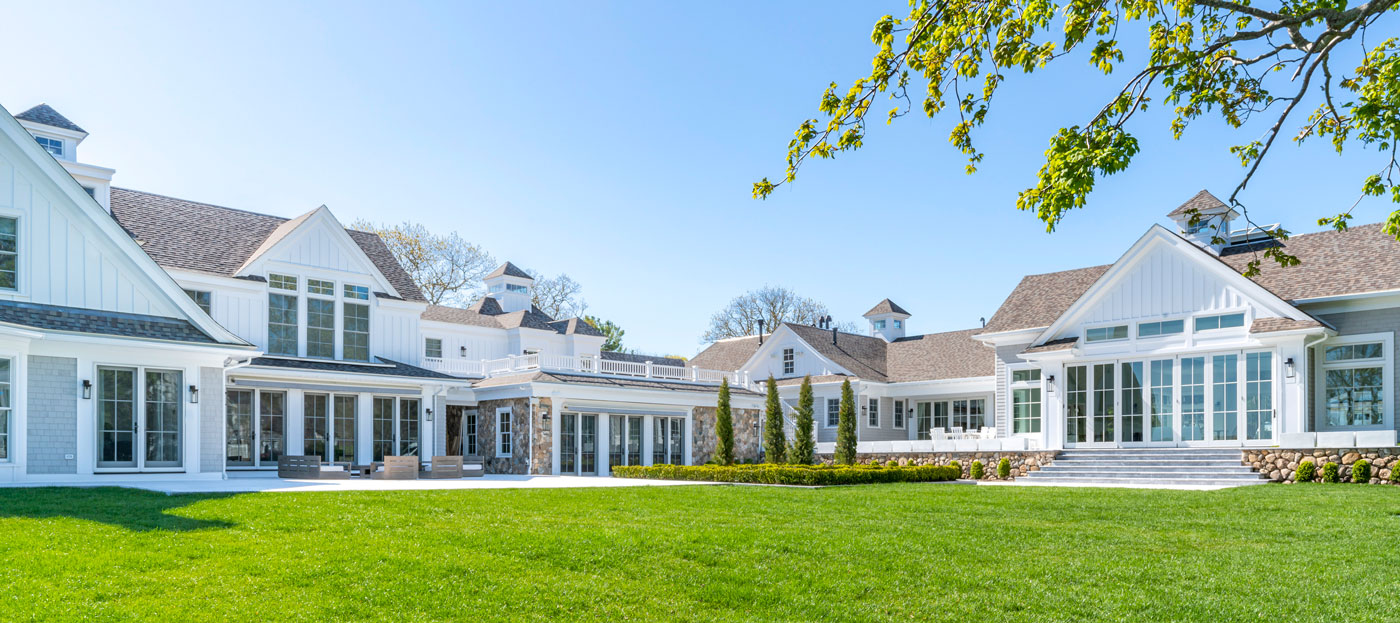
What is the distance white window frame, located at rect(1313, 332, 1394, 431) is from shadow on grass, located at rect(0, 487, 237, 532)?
20090 mm

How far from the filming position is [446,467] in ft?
70.6

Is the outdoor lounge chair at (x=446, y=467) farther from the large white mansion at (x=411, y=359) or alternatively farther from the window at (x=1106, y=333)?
the window at (x=1106, y=333)

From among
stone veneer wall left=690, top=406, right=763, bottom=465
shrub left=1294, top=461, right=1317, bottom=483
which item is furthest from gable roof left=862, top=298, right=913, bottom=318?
shrub left=1294, top=461, right=1317, bottom=483

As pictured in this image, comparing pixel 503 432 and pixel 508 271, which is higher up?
pixel 508 271

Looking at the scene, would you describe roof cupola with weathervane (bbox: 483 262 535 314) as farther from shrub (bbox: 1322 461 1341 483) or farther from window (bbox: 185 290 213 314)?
shrub (bbox: 1322 461 1341 483)

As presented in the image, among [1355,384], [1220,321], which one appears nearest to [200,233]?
[1220,321]

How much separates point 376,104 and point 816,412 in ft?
64.2

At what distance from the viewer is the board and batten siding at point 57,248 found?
16.7 meters

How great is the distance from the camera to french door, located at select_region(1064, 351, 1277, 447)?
822 inches

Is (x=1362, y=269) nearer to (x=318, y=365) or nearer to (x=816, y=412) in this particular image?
(x=816, y=412)

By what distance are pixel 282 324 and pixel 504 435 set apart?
606 cm

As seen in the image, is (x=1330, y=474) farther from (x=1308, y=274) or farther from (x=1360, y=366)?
(x=1308, y=274)

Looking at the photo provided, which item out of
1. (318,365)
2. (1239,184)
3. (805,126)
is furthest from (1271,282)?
(318,365)

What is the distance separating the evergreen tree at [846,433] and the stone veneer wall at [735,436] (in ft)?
14.6
